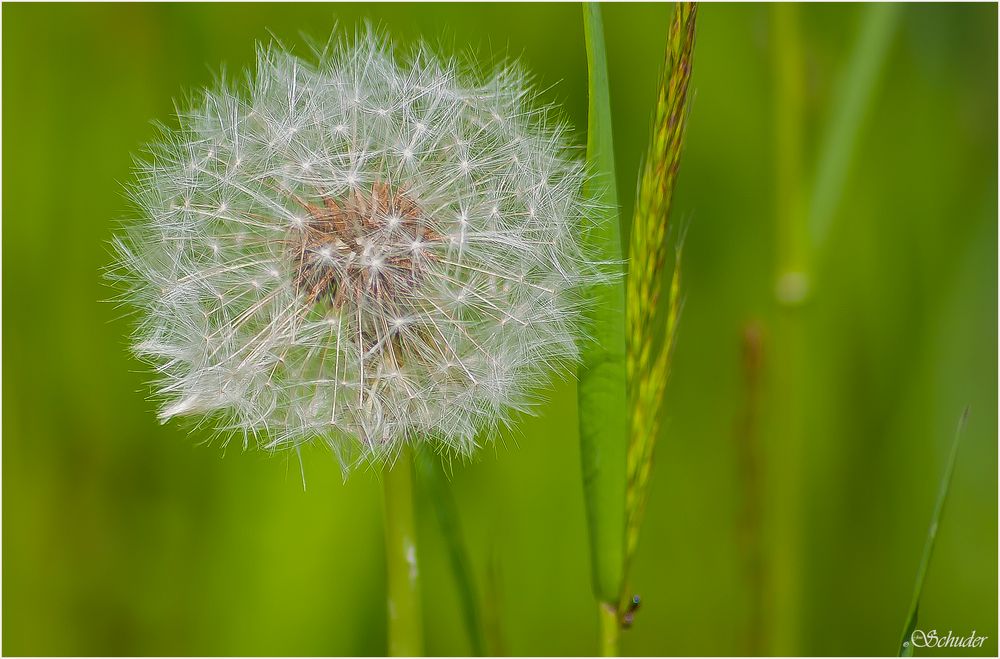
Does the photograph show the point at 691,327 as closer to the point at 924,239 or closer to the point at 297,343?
the point at 924,239

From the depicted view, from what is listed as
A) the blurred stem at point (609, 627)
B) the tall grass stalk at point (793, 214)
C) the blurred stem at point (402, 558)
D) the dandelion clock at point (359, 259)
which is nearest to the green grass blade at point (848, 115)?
the tall grass stalk at point (793, 214)

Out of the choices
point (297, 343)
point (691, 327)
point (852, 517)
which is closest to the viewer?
point (297, 343)

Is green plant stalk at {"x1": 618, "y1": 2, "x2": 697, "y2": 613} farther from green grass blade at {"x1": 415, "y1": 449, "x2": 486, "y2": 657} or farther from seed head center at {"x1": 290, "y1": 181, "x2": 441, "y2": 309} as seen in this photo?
seed head center at {"x1": 290, "y1": 181, "x2": 441, "y2": 309}

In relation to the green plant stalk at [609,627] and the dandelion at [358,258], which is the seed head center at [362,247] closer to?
the dandelion at [358,258]

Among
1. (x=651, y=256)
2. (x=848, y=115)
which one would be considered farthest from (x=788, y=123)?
(x=651, y=256)

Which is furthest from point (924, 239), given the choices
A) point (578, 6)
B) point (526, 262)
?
point (526, 262)

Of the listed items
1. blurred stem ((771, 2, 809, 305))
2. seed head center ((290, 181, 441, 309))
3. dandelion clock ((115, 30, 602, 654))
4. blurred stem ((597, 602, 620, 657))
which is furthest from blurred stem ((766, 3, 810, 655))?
seed head center ((290, 181, 441, 309))

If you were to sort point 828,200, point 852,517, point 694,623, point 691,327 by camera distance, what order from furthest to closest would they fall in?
1. point 691,327
2. point 852,517
3. point 694,623
4. point 828,200

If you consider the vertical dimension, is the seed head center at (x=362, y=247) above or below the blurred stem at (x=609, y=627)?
above
